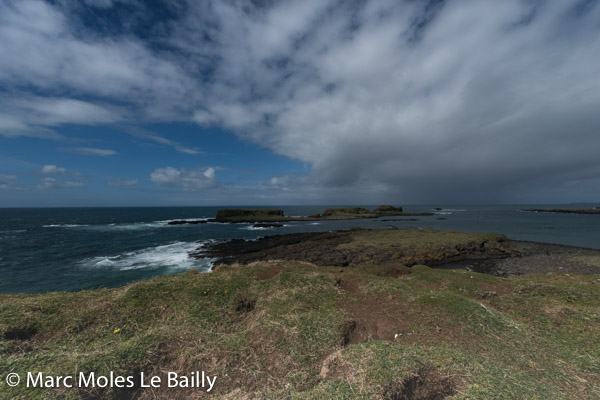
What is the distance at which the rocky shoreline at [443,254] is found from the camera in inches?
1021

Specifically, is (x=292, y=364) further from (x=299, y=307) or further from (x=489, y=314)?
(x=489, y=314)

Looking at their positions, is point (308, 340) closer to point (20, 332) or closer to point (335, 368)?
point (335, 368)

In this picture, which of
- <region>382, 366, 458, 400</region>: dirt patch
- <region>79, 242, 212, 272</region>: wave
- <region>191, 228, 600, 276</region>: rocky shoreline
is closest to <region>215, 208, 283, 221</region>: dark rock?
<region>79, 242, 212, 272</region>: wave

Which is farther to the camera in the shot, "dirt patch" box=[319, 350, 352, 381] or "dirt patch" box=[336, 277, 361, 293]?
"dirt patch" box=[336, 277, 361, 293]

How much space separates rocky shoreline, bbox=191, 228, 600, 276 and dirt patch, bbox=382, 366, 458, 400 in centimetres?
2223

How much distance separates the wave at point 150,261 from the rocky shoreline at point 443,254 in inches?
87.2

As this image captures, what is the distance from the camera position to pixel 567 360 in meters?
5.66

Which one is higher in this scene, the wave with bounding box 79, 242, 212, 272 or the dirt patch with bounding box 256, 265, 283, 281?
the dirt patch with bounding box 256, 265, 283, 281

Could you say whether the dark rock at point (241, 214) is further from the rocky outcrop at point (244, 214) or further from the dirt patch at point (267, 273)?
the dirt patch at point (267, 273)

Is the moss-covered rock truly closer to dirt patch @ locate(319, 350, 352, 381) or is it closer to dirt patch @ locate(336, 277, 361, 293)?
dirt patch @ locate(336, 277, 361, 293)

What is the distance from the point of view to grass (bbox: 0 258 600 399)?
15.3 ft

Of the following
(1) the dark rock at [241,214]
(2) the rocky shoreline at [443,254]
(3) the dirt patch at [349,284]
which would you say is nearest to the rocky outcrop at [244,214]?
(1) the dark rock at [241,214]

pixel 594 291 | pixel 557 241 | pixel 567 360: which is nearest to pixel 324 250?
pixel 594 291

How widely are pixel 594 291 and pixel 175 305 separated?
724 inches
